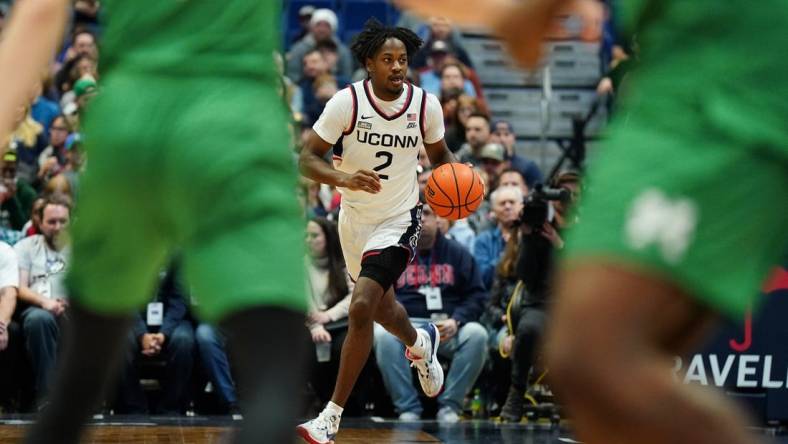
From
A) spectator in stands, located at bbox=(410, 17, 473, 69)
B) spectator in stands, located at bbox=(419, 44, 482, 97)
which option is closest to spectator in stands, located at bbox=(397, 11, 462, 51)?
spectator in stands, located at bbox=(410, 17, 473, 69)

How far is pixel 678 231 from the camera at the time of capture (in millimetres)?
2752

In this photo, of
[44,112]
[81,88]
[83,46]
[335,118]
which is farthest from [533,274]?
[83,46]

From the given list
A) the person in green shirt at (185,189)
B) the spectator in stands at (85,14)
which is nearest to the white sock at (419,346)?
the person in green shirt at (185,189)

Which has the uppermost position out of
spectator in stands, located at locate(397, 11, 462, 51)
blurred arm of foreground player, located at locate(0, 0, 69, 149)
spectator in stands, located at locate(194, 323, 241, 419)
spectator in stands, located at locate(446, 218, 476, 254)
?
spectator in stands, located at locate(397, 11, 462, 51)

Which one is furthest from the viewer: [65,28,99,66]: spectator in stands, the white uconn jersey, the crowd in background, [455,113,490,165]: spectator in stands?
[65,28,99,66]: spectator in stands

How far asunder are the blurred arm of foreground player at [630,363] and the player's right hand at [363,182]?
521 cm

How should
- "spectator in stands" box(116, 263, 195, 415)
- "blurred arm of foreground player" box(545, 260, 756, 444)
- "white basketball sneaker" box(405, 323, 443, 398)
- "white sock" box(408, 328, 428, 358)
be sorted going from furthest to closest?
"spectator in stands" box(116, 263, 195, 415)
"white basketball sneaker" box(405, 323, 443, 398)
"white sock" box(408, 328, 428, 358)
"blurred arm of foreground player" box(545, 260, 756, 444)

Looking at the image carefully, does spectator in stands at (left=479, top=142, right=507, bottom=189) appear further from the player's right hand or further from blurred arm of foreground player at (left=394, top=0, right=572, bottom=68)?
blurred arm of foreground player at (left=394, top=0, right=572, bottom=68)

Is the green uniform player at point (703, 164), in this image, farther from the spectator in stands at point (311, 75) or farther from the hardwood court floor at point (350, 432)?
the spectator in stands at point (311, 75)

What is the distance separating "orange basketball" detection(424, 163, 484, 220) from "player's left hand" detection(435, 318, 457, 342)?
3.03m

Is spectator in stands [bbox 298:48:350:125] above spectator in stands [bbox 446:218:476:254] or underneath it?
above

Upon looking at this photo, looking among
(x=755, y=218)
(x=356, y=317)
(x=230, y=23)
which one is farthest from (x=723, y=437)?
(x=356, y=317)

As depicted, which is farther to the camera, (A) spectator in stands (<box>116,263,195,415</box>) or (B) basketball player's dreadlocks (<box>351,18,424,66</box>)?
(A) spectator in stands (<box>116,263,195,415</box>)

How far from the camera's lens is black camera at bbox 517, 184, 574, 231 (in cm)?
1079
